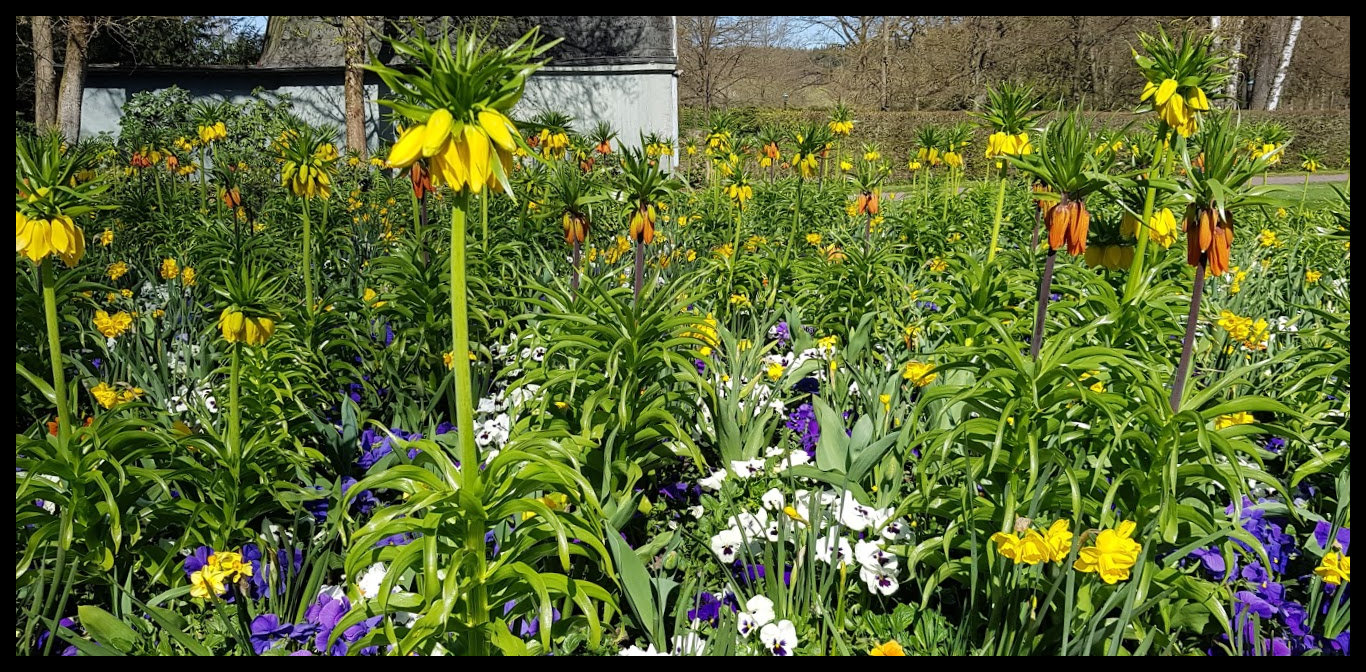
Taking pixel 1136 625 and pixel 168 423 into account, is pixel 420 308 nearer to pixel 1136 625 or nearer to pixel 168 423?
pixel 168 423

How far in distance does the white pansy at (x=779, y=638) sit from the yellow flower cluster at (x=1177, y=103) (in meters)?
1.89

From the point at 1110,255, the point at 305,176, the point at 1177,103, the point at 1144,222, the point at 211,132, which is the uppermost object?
the point at 211,132

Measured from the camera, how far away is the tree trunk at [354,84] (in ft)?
45.4

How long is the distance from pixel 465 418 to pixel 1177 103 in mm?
2261

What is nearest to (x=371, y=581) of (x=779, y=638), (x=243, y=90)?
(x=779, y=638)

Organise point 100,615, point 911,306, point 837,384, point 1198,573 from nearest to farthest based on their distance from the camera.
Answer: point 100,615 < point 1198,573 < point 837,384 < point 911,306

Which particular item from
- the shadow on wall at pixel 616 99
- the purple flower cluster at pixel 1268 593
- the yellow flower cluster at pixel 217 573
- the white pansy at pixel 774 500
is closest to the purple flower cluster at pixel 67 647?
the yellow flower cluster at pixel 217 573

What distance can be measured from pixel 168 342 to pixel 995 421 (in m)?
3.70

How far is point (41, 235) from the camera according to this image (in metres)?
1.86

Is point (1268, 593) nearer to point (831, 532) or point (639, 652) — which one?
point (831, 532)

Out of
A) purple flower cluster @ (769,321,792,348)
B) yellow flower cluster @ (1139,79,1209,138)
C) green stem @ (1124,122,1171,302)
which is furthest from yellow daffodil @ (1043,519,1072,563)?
purple flower cluster @ (769,321,792,348)

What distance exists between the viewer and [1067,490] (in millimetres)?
1953
